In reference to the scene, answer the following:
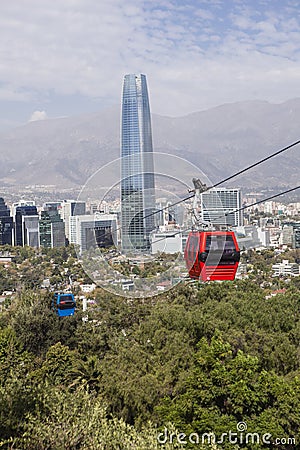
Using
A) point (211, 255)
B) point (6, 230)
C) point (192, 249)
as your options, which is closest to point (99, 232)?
point (192, 249)

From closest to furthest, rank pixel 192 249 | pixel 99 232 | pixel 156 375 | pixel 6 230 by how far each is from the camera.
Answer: pixel 192 249
pixel 99 232
pixel 156 375
pixel 6 230

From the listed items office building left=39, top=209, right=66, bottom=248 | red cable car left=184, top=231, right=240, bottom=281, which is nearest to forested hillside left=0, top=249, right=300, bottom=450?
red cable car left=184, top=231, right=240, bottom=281

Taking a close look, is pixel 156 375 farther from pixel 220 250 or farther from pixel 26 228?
pixel 26 228

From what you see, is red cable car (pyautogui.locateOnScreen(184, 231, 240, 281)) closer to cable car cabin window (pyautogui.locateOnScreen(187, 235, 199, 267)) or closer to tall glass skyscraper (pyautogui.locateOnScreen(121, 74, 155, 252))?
cable car cabin window (pyautogui.locateOnScreen(187, 235, 199, 267))

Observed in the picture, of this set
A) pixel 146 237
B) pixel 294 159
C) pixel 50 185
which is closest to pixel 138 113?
pixel 294 159

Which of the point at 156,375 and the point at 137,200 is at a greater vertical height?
the point at 137,200

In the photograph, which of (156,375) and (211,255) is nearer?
(211,255)
